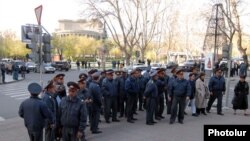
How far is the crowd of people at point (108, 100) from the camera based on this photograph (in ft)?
26.0

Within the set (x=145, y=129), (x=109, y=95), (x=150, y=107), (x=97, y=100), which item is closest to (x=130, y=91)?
(x=109, y=95)

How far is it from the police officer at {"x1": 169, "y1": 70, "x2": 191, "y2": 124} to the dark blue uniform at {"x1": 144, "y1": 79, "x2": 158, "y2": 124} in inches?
24.4

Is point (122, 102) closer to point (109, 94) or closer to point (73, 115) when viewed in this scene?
point (109, 94)

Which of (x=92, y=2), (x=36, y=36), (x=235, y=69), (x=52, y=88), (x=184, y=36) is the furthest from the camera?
(x=184, y=36)

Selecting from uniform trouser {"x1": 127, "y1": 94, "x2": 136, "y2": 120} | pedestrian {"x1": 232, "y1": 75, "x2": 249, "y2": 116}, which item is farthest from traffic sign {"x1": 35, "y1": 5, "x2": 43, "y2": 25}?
pedestrian {"x1": 232, "y1": 75, "x2": 249, "y2": 116}

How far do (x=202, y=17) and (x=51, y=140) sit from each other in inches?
1668

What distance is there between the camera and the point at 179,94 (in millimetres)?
12570

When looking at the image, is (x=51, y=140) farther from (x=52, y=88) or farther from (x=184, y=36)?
(x=184, y=36)

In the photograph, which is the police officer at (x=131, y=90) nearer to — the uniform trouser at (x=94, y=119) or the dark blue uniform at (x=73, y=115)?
the uniform trouser at (x=94, y=119)

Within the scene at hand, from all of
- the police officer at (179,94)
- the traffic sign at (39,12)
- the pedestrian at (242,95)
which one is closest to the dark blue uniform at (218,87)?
the pedestrian at (242,95)

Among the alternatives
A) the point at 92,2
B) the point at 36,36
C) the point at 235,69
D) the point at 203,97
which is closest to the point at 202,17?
the point at 235,69

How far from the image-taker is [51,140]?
923 centimetres

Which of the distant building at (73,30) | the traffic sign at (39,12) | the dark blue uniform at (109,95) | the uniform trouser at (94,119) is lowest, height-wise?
the uniform trouser at (94,119)

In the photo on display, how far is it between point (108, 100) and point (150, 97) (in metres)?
1.38
